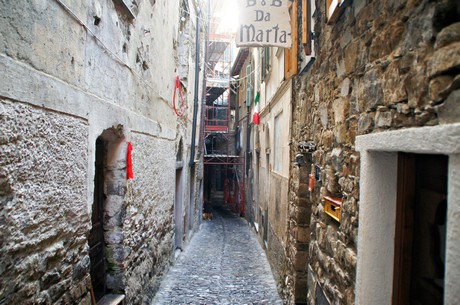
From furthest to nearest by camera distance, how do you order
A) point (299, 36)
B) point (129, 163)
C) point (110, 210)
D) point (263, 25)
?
point (299, 36), point (263, 25), point (129, 163), point (110, 210)

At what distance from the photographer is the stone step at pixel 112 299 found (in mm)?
3445

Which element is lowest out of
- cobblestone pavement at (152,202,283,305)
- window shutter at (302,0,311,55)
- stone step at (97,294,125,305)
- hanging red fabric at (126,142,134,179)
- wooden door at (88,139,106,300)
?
cobblestone pavement at (152,202,283,305)

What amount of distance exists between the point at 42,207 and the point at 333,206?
7.26ft

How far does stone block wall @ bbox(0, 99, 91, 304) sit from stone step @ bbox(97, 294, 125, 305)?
67 centimetres

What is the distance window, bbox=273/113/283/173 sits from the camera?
664 centimetres

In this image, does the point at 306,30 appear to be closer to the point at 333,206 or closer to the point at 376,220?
the point at 333,206

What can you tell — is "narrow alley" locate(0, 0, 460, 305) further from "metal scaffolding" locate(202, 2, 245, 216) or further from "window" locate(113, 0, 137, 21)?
"metal scaffolding" locate(202, 2, 245, 216)

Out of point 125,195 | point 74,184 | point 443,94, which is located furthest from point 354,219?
point 125,195

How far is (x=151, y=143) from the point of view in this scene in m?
4.86

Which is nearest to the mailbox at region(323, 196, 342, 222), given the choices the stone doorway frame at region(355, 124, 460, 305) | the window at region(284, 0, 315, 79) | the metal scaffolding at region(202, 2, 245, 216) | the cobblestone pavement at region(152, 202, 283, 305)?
the stone doorway frame at region(355, 124, 460, 305)

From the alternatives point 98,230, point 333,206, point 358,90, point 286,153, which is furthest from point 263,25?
point 98,230

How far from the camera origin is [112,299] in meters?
3.55

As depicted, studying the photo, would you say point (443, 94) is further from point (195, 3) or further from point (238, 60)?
point (238, 60)

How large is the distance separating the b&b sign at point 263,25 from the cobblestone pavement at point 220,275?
366cm
